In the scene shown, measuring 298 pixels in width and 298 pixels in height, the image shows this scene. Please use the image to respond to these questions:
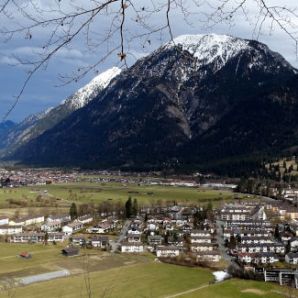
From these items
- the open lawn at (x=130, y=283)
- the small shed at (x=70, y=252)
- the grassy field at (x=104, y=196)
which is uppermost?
the grassy field at (x=104, y=196)

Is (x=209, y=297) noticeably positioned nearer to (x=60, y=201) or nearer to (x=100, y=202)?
(x=100, y=202)

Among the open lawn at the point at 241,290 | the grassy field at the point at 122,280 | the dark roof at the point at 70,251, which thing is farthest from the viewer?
the dark roof at the point at 70,251

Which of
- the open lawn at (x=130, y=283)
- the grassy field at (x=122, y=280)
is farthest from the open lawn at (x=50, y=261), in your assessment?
the open lawn at (x=130, y=283)

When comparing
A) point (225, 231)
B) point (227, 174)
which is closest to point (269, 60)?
point (227, 174)

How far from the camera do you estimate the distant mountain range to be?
132 meters

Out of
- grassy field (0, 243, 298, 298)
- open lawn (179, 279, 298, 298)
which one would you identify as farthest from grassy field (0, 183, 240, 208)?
open lawn (179, 279, 298, 298)

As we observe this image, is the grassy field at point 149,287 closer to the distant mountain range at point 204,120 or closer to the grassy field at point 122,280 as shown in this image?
the grassy field at point 122,280

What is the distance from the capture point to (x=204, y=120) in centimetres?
16375

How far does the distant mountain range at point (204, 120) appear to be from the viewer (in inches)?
5177

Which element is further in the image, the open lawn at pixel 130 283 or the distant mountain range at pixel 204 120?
the distant mountain range at pixel 204 120

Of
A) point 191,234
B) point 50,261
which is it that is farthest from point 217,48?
point 50,261

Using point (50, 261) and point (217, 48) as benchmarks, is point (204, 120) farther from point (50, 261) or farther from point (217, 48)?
point (50, 261)

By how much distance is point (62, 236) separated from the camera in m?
42.3

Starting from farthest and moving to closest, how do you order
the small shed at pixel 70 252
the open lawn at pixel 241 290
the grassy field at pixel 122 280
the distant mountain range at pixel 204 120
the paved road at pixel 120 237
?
the distant mountain range at pixel 204 120, the paved road at pixel 120 237, the small shed at pixel 70 252, the open lawn at pixel 241 290, the grassy field at pixel 122 280
